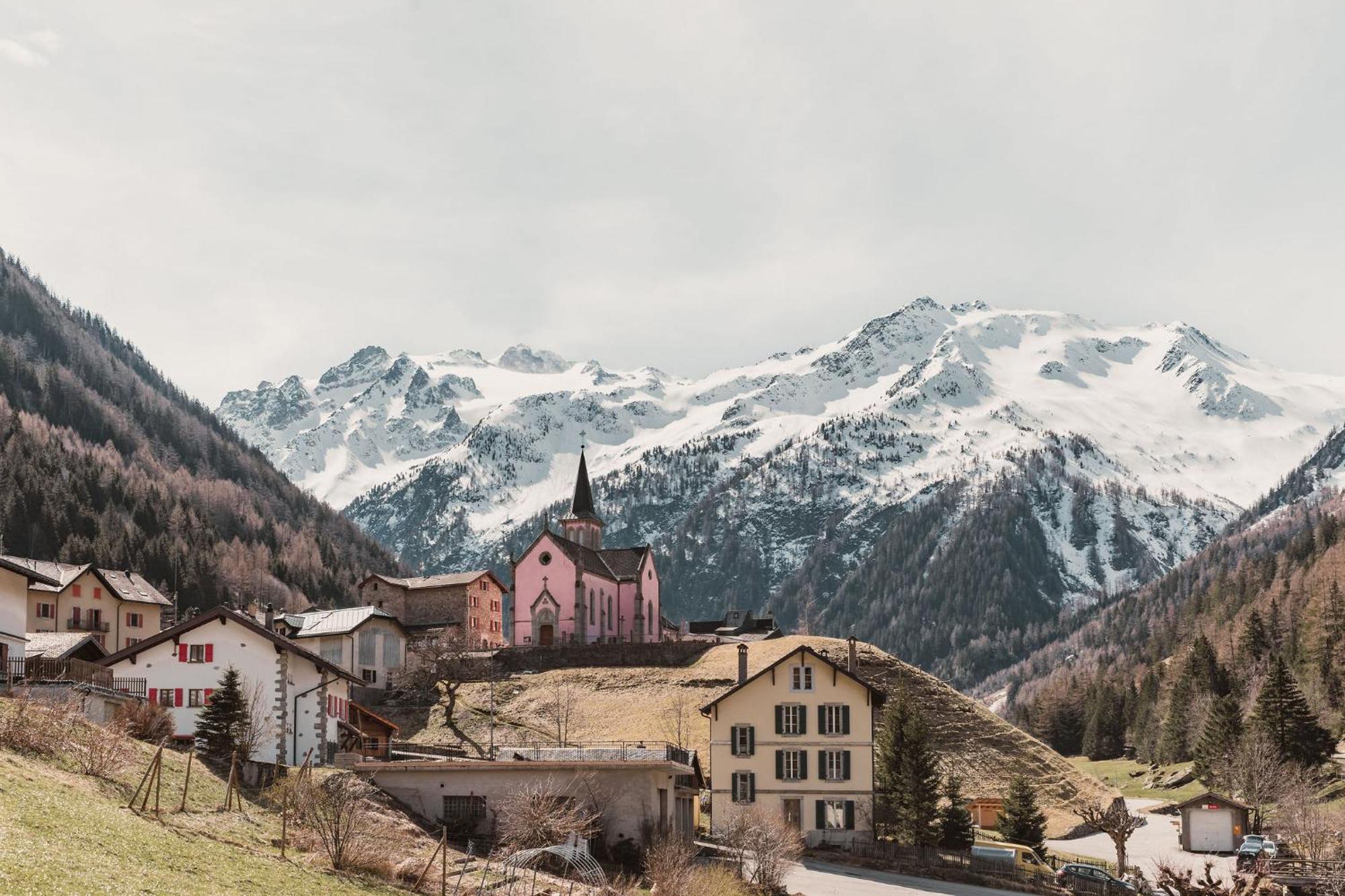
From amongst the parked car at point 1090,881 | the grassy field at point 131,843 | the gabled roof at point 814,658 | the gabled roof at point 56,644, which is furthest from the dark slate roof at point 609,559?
the grassy field at point 131,843

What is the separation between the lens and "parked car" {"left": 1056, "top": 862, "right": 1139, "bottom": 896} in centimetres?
6531

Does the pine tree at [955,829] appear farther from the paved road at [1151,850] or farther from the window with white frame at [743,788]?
the window with white frame at [743,788]

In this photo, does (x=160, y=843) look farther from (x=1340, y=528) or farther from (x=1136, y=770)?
(x=1340, y=528)

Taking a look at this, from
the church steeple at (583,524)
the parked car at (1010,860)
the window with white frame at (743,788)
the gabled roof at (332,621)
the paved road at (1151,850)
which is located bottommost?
the paved road at (1151,850)

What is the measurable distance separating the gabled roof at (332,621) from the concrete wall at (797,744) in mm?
32382

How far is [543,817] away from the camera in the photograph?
172ft

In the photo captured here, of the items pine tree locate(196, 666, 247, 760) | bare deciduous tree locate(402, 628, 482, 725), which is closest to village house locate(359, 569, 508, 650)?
bare deciduous tree locate(402, 628, 482, 725)

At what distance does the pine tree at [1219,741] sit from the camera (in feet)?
340

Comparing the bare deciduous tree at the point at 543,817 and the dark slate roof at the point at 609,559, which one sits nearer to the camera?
the bare deciduous tree at the point at 543,817

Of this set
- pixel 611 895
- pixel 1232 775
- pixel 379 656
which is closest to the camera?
pixel 611 895

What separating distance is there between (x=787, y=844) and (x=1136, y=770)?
302 feet

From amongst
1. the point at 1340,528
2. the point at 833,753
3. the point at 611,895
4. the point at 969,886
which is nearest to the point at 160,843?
the point at 611,895

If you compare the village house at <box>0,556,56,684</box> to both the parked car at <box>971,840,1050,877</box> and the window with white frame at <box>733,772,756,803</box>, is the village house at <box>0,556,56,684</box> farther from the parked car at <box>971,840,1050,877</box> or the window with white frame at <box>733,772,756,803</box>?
the parked car at <box>971,840,1050,877</box>

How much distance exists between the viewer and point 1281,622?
525ft
